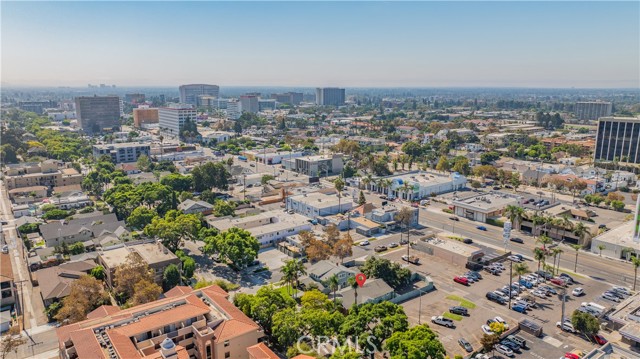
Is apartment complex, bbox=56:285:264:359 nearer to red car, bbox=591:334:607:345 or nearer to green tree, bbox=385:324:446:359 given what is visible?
green tree, bbox=385:324:446:359

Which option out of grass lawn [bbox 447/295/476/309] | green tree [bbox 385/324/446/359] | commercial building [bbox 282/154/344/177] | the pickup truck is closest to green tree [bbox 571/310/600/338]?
grass lawn [bbox 447/295/476/309]

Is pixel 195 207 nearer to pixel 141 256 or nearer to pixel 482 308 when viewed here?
pixel 141 256

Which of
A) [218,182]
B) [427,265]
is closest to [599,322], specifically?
[427,265]

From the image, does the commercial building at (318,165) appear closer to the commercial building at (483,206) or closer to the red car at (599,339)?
the commercial building at (483,206)

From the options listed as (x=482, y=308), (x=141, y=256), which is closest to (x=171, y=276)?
(x=141, y=256)

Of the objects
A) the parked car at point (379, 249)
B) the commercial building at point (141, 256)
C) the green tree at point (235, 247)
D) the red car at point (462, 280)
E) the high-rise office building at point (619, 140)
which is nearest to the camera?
the commercial building at point (141, 256)

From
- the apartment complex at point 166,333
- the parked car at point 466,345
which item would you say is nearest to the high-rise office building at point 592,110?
the parked car at point 466,345

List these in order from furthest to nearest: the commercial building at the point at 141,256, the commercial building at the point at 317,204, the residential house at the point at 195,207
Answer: the commercial building at the point at 317,204 < the residential house at the point at 195,207 < the commercial building at the point at 141,256
